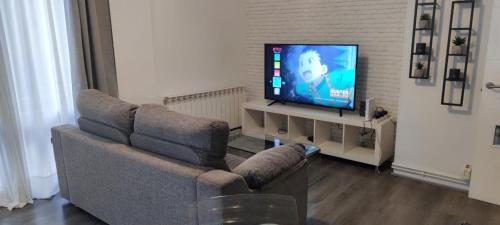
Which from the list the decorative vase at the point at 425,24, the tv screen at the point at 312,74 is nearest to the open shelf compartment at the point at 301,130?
the tv screen at the point at 312,74

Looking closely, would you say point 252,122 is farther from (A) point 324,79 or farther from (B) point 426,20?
(B) point 426,20

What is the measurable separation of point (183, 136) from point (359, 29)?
2657 millimetres

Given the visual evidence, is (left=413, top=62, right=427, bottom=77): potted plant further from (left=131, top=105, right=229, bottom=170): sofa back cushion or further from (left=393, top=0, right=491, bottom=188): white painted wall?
(left=131, top=105, right=229, bottom=170): sofa back cushion

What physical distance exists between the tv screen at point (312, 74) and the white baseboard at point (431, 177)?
763 mm

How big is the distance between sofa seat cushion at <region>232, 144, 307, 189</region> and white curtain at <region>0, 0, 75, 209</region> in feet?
6.52

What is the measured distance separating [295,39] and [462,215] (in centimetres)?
257

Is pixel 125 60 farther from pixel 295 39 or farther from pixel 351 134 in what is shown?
pixel 351 134

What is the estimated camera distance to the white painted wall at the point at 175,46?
346 cm

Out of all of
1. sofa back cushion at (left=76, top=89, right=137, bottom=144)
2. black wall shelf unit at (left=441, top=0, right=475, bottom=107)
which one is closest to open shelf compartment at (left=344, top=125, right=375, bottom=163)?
black wall shelf unit at (left=441, top=0, right=475, bottom=107)

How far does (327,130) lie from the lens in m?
4.05

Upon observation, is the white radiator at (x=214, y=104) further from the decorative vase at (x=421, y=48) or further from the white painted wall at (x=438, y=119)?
the decorative vase at (x=421, y=48)

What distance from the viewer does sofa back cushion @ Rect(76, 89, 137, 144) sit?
85.0 inches

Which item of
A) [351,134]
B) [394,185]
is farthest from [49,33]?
[394,185]

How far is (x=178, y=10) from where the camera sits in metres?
3.95
